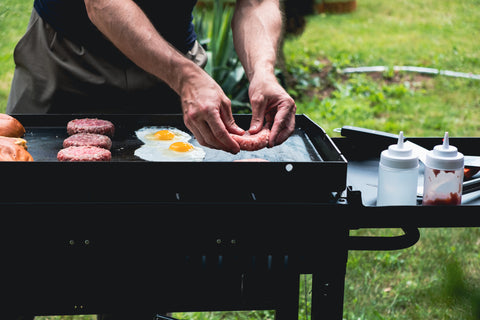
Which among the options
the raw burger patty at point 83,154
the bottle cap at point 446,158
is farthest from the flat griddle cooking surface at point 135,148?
the bottle cap at point 446,158

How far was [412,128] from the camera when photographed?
19.5 ft

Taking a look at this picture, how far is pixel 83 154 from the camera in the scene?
1809 mm

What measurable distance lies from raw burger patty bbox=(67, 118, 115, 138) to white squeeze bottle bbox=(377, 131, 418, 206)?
1118 millimetres

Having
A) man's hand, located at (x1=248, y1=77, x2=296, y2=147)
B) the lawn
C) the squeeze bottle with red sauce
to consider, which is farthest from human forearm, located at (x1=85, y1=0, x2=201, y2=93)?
the squeeze bottle with red sauce

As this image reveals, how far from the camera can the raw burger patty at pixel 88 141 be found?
1949 mm

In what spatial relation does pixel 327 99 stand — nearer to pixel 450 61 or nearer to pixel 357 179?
pixel 450 61

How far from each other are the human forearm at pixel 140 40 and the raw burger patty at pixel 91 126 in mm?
340

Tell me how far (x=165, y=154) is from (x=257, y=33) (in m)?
0.69

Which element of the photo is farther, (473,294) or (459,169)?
(459,169)

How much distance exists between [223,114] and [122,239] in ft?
1.72

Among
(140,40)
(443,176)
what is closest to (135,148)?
(140,40)

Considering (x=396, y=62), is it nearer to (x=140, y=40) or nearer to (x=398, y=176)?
(x=140, y=40)

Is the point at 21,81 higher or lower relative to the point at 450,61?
lower

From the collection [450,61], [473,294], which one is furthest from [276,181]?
[450,61]
